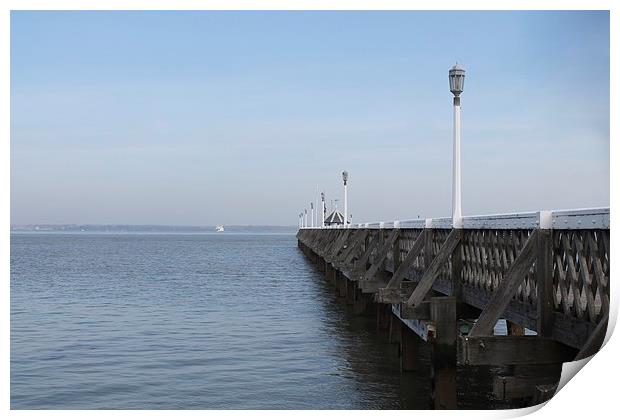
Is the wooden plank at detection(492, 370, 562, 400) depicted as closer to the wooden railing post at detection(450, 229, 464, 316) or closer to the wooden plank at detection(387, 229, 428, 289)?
the wooden railing post at detection(450, 229, 464, 316)

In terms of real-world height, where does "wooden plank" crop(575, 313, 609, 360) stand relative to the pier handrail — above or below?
below

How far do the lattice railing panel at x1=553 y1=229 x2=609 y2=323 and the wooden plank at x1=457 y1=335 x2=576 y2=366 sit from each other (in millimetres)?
454

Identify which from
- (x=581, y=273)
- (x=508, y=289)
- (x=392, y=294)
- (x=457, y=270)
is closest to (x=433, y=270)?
(x=457, y=270)

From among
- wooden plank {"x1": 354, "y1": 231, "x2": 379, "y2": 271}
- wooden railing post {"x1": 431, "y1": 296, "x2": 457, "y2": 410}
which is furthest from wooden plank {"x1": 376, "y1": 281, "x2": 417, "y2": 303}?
wooden plank {"x1": 354, "y1": 231, "x2": 379, "y2": 271}

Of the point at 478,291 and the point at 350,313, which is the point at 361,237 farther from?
the point at 478,291

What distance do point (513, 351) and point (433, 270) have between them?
3.59 meters

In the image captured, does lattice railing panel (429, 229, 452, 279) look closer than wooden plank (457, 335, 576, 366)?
No

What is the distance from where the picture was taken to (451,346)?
11.9m

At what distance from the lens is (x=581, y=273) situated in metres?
8.87

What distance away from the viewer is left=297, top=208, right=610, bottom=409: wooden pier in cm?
876
